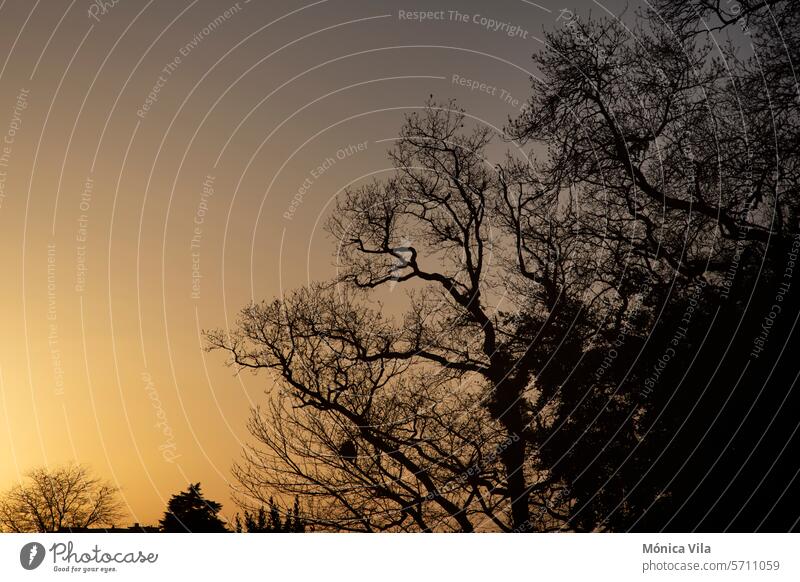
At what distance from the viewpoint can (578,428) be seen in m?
23.0

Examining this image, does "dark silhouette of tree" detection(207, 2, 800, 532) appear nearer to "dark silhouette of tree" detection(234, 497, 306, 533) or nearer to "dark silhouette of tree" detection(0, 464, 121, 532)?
"dark silhouette of tree" detection(234, 497, 306, 533)

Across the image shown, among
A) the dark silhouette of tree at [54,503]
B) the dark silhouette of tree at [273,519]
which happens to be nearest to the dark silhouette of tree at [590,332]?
the dark silhouette of tree at [273,519]

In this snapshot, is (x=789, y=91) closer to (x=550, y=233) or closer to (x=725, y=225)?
(x=725, y=225)

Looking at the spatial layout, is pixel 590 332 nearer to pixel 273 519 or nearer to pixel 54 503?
pixel 273 519

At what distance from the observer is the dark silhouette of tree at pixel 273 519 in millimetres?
24016

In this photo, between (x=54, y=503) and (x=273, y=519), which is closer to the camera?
(x=273, y=519)

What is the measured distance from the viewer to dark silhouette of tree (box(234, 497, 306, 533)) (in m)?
24.0

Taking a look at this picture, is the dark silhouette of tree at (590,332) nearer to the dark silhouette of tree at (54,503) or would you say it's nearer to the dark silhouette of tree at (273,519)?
the dark silhouette of tree at (273,519)

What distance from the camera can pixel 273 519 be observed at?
77.7 ft

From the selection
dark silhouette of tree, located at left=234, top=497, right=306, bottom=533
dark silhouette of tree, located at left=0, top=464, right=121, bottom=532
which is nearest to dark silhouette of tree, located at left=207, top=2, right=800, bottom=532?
dark silhouette of tree, located at left=234, top=497, right=306, bottom=533

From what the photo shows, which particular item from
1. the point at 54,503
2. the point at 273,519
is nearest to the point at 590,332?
the point at 273,519

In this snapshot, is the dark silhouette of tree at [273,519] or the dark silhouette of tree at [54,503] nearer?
the dark silhouette of tree at [273,519]

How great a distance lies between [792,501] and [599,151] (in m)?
9.13
